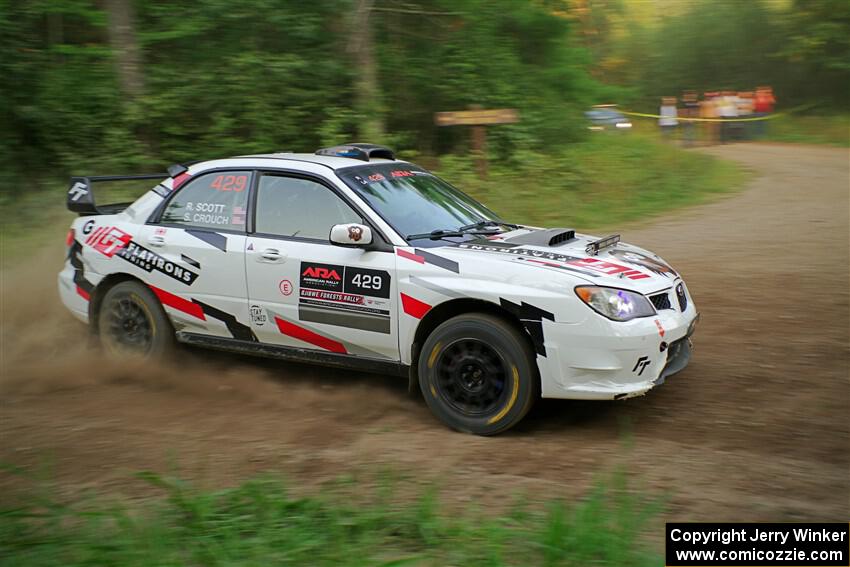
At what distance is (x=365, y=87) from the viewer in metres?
14.4

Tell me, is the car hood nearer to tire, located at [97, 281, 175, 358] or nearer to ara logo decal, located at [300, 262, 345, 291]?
ara logo decal, located at [300, 262, 345, 291]

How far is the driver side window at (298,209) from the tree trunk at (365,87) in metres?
7.99

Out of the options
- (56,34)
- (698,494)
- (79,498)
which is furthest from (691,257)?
(56,34)

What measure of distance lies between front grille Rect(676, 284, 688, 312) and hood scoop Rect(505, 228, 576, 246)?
834 mm

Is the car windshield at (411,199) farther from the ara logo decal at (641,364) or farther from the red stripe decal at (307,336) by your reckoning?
the ara logo decal at (641,364)

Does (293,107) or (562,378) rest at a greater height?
(293,107)

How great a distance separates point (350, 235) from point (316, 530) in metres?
2.25

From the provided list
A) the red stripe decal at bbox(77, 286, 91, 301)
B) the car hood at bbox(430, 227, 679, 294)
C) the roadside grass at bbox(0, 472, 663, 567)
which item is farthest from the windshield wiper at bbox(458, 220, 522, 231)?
the red stripe decal at bbox(77, 286, 91, 301)

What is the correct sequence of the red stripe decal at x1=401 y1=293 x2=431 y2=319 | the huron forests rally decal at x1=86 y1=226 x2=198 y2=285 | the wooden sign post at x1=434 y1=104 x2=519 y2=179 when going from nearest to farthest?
the red stripe decal at x1=401 y1=293 x2=431 y2=319 < the huron forests rally decal at x1=86 y1=226 x2=198 y2=285 < the wooden sign post at x1=434 y1=104 x2=519 y2=179

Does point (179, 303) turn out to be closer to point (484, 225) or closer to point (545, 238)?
point (484, 225)

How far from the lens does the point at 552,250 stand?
5.83 m

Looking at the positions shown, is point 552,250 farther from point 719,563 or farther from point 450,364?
point 719,563

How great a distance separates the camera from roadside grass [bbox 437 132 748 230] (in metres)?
14.0

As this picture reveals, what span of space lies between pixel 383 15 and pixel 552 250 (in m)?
10.6
